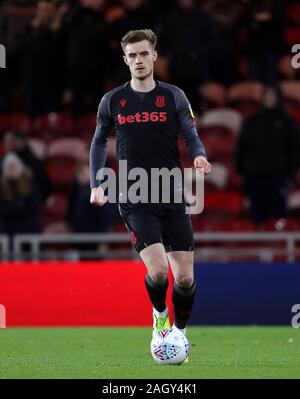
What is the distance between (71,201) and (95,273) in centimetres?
235

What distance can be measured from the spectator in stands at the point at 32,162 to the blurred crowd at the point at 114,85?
0.04 ft

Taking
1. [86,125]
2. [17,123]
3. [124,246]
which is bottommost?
[124,246]

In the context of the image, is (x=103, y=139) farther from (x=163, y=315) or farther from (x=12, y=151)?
(x=12, y=151)

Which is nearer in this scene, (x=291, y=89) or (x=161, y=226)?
(x=161, y=226)

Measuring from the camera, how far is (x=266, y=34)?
16.9 m

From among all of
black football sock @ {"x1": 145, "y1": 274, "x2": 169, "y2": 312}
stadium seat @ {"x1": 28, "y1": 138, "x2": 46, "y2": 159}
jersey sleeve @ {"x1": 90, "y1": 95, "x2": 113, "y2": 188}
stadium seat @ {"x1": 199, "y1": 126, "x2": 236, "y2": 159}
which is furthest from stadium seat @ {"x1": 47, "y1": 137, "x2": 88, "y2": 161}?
black football sock @ {"x1": 145, "y1": 274, "x2": 169, "y2": 312}

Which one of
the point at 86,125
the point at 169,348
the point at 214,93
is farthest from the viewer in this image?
the point at 86,125

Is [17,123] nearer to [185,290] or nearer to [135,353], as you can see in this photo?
[135,353]

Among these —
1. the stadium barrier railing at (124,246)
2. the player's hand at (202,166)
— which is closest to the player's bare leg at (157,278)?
the player's hand at (202,166)

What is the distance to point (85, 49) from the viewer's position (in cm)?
1731

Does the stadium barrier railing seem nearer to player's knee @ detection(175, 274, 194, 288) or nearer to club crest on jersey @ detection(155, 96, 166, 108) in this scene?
player's knee @ detection(175, 274, 194, 288)

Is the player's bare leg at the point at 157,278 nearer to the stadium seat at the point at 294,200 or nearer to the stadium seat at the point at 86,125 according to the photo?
the stadium seat at the point at 294,200

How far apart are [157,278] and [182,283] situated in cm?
26

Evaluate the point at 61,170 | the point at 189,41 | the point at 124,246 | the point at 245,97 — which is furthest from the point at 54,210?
the point at 245,97
